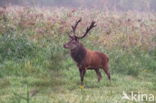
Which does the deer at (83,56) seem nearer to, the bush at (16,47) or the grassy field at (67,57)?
the grassy field at (67,57)

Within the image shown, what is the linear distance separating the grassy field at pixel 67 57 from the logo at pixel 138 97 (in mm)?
159

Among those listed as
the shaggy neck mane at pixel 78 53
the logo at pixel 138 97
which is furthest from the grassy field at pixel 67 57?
the shaggy neck mane at pixel 78 53

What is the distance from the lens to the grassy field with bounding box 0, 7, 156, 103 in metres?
8.28

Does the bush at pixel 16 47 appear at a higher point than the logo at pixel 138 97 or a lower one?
higher

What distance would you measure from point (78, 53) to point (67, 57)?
243cm

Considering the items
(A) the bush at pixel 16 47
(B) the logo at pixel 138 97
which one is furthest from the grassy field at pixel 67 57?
(B) the logo at pixel 138 97

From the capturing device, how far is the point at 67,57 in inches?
274

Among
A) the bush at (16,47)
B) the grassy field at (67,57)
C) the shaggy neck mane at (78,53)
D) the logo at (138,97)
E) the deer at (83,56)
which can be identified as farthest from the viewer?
the bush at (16,47)

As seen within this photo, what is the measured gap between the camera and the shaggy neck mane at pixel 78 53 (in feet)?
30.6

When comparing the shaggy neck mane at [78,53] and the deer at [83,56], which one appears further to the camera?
the shaggy neck mane at [78,53]

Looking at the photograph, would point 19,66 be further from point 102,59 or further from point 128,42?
point 128,42

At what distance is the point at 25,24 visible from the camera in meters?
13.9

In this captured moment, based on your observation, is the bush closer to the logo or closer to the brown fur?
the brown fur

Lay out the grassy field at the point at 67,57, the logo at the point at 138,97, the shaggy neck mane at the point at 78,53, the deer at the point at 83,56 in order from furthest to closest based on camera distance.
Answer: the shaggy neck mane at the point at 78,53 → the deer at the point at 83,56 → the grassy field at the point at 67,57 → the logo at the point at 138,97
